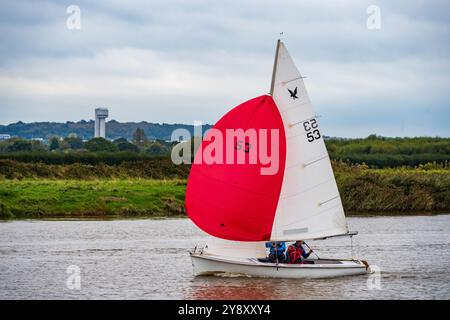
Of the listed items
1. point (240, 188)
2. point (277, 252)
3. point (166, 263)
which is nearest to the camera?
point (240, 188)

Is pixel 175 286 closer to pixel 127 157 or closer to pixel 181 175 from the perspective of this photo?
pixel 181 175

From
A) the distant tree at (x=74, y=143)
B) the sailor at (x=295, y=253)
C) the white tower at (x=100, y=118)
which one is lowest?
the sailor at (x=295, y=253)

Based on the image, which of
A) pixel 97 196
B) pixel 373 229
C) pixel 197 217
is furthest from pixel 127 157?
pixel 197 217

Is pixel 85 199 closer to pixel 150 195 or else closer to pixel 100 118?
pixel 150 195

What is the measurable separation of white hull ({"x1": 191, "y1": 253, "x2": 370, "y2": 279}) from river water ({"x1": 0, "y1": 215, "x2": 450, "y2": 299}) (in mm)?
282

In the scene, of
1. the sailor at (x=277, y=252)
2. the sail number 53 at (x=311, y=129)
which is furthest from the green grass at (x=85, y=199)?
the sail number 53 at (x=311, y=129)

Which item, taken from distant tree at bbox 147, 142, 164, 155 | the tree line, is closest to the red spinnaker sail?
the tree line

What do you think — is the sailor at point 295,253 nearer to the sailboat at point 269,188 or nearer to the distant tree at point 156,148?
the sailboat at point 269,188

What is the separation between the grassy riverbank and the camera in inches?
2363

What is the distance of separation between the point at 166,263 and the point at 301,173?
308 inches

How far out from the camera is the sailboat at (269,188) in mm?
35000

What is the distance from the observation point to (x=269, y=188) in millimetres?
35375

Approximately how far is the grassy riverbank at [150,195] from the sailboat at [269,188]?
25.4m

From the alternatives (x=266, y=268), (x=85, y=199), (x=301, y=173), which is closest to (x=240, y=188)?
(x=301, y=173)
